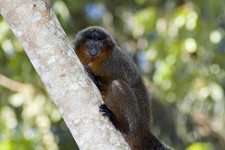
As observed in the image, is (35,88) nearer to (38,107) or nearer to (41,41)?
(38,107)

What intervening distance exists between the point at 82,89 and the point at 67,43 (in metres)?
0.39

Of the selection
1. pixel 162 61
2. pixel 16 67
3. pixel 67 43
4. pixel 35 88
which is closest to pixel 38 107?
pixel 35 88

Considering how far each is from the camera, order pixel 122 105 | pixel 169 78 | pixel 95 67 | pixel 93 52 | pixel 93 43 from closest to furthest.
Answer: pixel 122 105 → pixel 95 67 → pixel 93 52 → pixel 93 43 → pixel 169 78

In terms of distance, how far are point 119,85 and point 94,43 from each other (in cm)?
86

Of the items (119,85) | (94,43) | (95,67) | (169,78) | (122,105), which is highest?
(94,43)

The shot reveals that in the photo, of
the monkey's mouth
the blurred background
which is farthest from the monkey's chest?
the blurred background

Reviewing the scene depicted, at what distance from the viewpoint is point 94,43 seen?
180 inches

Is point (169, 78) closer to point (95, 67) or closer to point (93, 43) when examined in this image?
point (93, 43)

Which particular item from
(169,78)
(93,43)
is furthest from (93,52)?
(169,78)

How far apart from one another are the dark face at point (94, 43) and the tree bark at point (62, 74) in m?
1.43

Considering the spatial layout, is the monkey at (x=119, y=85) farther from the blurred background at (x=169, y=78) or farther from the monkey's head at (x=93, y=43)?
the blurred background at (x=169, y=78)

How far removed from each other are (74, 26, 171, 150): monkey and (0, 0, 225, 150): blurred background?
115 cm

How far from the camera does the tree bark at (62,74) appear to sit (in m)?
2.78

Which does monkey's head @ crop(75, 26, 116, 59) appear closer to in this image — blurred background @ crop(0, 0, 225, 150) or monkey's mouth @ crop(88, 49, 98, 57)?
monkey's mouth @ crop(88, 49, 98, 57)
